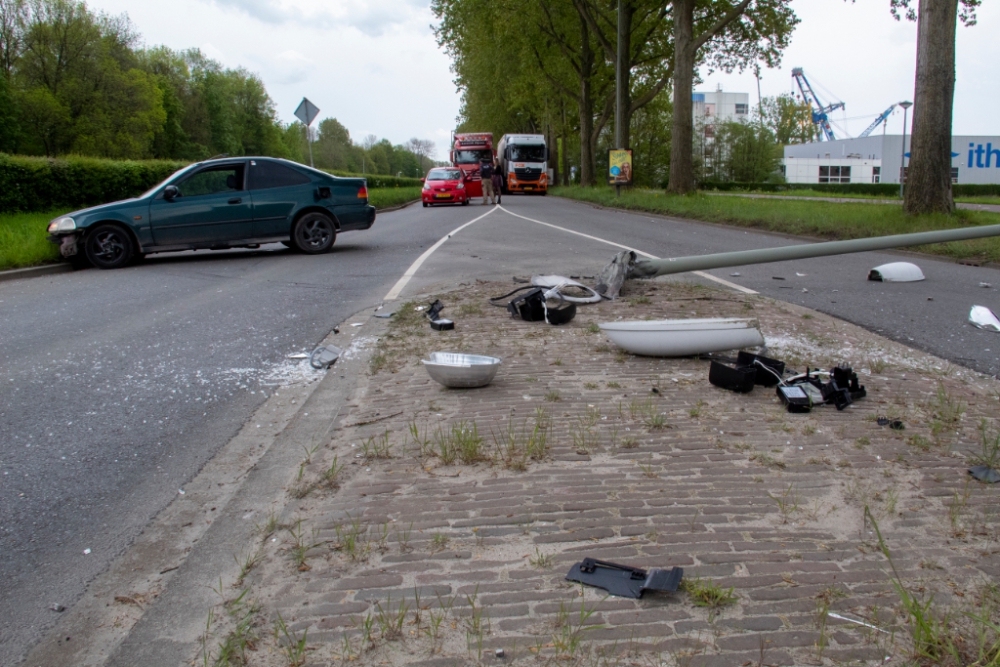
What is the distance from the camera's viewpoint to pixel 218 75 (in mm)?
108000

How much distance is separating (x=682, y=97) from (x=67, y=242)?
786 inches

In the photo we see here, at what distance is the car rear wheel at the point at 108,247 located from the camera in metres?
11.7

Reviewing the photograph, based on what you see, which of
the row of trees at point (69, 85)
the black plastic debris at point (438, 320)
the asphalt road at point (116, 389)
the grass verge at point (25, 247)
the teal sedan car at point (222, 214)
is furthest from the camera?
the row of trees at point (69, 85)

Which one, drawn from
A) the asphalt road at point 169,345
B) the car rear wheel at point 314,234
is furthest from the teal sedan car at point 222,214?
the asphalt road at point 169,345

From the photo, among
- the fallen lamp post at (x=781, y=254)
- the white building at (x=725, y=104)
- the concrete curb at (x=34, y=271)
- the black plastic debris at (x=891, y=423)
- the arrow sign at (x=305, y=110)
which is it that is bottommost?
the black plastic debris at (x=891, y=423)

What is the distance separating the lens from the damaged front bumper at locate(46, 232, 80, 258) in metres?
11.5

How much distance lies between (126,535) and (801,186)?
7004cm

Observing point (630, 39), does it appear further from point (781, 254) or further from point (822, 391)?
point (822, 391)

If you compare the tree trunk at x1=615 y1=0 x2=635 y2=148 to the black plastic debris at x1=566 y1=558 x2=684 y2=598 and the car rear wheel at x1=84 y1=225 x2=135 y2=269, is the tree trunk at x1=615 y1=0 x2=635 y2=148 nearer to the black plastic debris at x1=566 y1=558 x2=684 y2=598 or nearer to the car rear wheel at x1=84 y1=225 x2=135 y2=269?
the car rear wheel at x1=84 y1=225 x2=135 y2=269

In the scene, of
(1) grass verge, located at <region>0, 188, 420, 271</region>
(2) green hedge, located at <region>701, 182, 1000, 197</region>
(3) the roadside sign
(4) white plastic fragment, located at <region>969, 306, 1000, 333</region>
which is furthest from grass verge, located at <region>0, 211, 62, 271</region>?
(2) green hedge, located at <region>701, 182, 1000, 197</region>

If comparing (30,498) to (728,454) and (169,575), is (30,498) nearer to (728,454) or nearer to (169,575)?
(169,575)

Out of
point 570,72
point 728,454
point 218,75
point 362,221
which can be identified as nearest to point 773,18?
point 570,72

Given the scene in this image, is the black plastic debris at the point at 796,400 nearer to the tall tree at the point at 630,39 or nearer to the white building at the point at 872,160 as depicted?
the tall tree at the point at 630,39

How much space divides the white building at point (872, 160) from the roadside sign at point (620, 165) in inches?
1200
